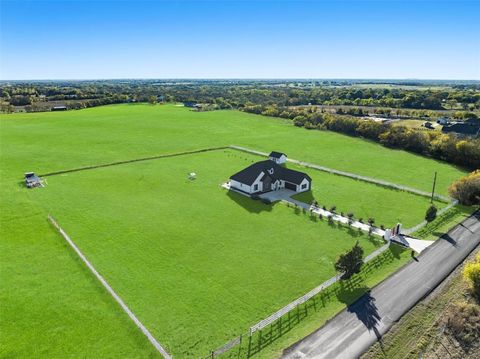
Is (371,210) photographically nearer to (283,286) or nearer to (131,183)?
(283,286)

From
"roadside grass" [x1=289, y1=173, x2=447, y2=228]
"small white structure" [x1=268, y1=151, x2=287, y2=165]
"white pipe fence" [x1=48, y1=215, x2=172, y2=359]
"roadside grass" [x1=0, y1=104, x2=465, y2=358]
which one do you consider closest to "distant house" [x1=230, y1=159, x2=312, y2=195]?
"roadside grass" [x1=289, y1=173, x2=447, y2=228]

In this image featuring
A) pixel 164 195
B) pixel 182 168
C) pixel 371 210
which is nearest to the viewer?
pixel 371 210

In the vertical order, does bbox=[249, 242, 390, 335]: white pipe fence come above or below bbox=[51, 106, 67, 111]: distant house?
below

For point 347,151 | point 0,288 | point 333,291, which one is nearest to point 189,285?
point 333,291

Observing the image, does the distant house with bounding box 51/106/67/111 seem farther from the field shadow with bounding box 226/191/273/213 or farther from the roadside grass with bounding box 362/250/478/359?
the roadside grass with bounding box 362/250/478/359

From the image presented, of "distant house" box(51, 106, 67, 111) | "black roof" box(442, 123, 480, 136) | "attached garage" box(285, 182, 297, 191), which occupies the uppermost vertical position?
"distant house" box(51, 106, 67, 111)

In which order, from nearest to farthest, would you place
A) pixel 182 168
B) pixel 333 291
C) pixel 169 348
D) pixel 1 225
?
pixel 169 348
pixel 333 291
pixel 1 225
pixel 182 168

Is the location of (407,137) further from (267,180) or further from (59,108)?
(59,108)

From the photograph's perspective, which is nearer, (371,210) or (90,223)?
(90,223)
